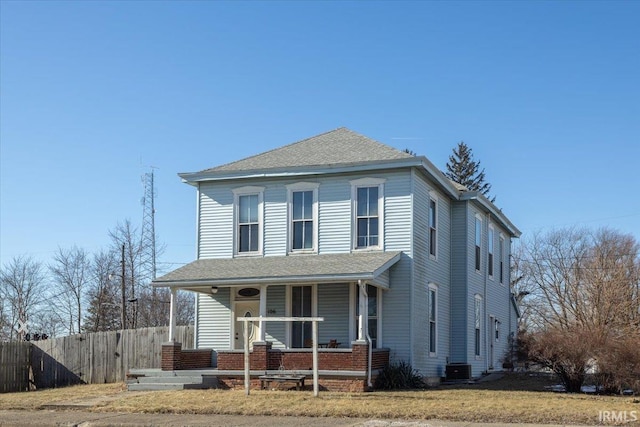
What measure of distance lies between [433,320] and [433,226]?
3.01 m

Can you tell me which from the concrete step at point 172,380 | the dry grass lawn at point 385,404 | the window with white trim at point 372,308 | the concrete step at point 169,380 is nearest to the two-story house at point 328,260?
the window with white trim at point 372,308

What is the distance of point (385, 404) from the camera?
18125 mm

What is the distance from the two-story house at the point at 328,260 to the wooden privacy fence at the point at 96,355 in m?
3.02

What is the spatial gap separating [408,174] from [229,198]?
597 cm

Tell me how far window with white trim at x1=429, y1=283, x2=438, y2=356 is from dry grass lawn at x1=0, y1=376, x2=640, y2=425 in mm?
3250

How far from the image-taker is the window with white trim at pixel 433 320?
26.1 metres

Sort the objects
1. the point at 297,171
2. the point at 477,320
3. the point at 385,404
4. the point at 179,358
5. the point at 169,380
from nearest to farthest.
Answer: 1. the point at 385,404
2. the point at 169,380
3. the point at 179,358
4. the point at 297,171
5. the point at 477,320

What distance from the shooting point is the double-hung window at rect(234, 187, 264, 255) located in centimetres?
2597

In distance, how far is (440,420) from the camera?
15.8m

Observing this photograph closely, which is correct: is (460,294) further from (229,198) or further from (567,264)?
(567,264)

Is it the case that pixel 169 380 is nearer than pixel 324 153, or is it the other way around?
pixel 169 380

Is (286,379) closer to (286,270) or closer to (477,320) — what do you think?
(286,270)

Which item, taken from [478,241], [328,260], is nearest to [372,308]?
[328,260]

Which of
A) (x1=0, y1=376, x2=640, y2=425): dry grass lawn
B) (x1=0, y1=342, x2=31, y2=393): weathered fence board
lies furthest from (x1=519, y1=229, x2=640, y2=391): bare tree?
(x1=0, y1=342, x2=31, y2=393): weathered fence board
